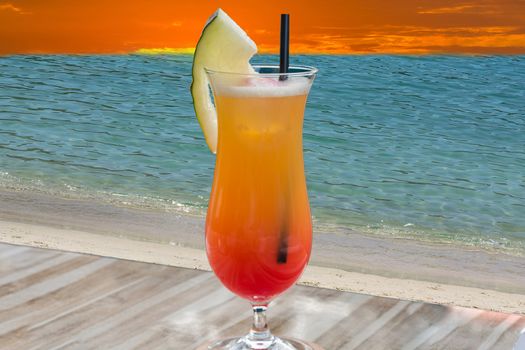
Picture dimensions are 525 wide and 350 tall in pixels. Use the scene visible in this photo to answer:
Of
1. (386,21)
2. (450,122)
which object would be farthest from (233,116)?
(386,21)

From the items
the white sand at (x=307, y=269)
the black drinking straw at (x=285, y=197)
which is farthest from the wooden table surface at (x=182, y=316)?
the white sand at (x=307, y=269)

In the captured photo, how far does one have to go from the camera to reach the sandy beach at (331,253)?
470 centimetres

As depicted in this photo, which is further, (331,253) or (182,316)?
(331,253)

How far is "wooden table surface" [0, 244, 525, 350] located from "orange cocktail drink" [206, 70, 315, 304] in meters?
0.10

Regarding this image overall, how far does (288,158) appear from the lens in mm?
1106

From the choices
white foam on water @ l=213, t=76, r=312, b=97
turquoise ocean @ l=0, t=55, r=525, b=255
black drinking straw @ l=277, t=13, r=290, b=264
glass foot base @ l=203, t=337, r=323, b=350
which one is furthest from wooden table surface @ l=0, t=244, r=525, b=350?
turquoise ocean @ l=0, t=55, r=525, b=255

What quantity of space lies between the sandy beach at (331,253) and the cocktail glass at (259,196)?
3.23 meters

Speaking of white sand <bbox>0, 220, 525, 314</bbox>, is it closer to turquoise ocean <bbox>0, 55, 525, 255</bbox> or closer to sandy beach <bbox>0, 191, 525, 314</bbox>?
sandy beach <bbox>0, 191, 525, 314</bbox>

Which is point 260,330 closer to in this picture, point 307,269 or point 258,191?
point 258,191

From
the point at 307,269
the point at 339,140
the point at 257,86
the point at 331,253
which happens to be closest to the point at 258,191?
the point at 257,86

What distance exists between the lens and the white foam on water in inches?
41.3

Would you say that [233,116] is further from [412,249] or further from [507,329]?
[412,249]

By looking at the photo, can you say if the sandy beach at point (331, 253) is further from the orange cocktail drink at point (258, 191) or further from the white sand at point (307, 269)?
the orange cocktail drink at point (258, 191)

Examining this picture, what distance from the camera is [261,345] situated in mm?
1061
